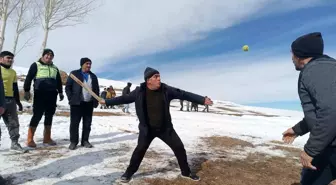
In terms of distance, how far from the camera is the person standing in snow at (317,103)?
9.27ft

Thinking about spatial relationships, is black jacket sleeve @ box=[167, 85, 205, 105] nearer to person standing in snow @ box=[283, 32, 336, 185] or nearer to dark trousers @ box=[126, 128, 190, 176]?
dark trousers @ box=[126, 128, 190, 176]

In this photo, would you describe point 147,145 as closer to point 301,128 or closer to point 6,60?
point 301,128

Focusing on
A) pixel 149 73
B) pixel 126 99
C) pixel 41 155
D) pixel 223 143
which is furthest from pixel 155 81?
pixel 223 143

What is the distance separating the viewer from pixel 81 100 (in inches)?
305

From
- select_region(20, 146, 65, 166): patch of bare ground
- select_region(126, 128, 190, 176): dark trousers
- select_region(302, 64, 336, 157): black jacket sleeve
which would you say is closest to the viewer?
select_region(302, 64, 336, 157): black jacket sleeve

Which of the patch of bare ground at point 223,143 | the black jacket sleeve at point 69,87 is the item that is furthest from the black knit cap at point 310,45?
the patch of bare ground at point 223,143

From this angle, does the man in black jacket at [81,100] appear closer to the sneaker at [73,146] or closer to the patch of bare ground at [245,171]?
the sneaker at [73,146]

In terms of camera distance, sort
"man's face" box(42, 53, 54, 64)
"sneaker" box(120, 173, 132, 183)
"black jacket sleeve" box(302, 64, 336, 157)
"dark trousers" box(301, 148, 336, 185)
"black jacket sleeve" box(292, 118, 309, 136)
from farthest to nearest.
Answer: "man's face" box(42, 53, 54, 64)
"sneaker" box(120, 173, 132, 183)
"black jacket sleeve" box(292, 118, 309, 136)
"dark trousers" box(301, 148, 336, 185)
"black jacket sleeve" box(302, 64, 336, 157)

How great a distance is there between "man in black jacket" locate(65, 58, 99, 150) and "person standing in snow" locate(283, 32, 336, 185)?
18.8ft

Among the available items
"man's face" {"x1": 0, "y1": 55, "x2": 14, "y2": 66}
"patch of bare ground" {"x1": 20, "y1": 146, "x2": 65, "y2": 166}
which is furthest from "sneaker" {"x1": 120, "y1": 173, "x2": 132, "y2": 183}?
"man's face" {"x1": 0, "y1": 55, "x2": 14, "y2": 66}

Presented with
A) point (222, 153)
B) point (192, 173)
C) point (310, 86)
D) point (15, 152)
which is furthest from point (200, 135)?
point (310, 86)

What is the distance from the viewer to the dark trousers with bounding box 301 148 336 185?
3.13 meters

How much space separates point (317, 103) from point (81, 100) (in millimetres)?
6131

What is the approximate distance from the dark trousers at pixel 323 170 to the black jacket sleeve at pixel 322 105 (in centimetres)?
27
